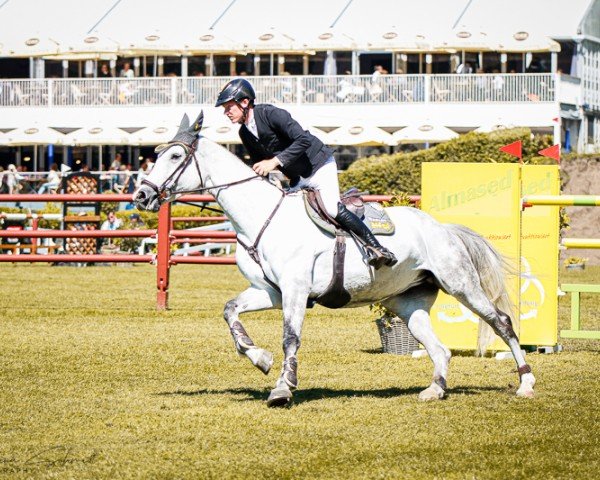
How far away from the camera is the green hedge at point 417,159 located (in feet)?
96.2

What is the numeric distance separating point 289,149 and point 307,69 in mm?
38875

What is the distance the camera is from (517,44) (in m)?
44.2

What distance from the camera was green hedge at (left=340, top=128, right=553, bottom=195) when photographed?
2931 centimetres

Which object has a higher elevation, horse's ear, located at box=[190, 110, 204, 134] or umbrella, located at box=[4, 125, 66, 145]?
horse's ear, located at box=[190, 110, 204, 134]

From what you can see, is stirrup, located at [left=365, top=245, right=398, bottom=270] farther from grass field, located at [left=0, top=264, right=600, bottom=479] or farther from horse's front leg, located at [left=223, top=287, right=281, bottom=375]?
grass field, located at [left=0, top=264, right=600, bottom=479]

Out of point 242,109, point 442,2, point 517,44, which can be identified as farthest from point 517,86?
point 242,109

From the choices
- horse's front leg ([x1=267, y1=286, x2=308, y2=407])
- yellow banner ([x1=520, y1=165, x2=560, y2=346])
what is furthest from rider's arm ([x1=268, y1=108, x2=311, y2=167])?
yellow banner ([x1=520, y1=165, x2=560, y2=346])

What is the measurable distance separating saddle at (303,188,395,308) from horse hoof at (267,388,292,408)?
92 cm

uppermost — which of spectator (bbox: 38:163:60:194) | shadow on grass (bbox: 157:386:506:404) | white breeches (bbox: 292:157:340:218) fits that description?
white breeches (bbox: 292:157:340:218)

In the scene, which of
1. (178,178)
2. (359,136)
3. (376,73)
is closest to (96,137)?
(359,136)

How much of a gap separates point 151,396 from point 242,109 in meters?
2.24

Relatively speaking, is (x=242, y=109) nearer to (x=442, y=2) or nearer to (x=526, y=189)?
(x=526, y=189)

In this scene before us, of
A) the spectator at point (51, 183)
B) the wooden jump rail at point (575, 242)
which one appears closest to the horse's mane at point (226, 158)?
the wooden jump rail at point (575, 242)

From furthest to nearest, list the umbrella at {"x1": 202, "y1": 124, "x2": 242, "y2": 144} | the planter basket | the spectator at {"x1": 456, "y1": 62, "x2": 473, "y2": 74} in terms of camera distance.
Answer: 1. the spectator at {"x1": 456, "y1": 62, "x2": 473, "y2": 74}
2. the umbrella at {"x1": 202, "y1": 124, "x2": 242, "y2": 144}
3. the planter basket
